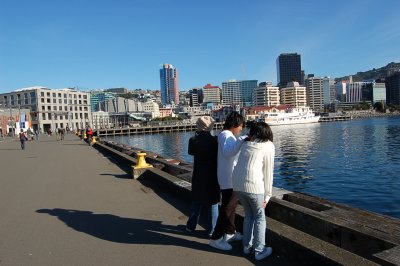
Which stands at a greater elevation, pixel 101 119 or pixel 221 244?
pixel 101 119

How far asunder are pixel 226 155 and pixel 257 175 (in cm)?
57

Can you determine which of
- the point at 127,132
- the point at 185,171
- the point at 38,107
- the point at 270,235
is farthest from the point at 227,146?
the point at 38,107

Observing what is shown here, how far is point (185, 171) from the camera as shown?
11.6 meters

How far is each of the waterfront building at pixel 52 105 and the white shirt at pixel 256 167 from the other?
130010mm

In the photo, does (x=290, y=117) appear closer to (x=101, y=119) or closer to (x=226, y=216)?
(x=101, y=119)

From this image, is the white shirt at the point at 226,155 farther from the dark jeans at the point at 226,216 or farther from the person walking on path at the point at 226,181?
the dark jeans at the point at 226,216

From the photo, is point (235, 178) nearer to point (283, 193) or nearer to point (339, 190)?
point (283, 193)

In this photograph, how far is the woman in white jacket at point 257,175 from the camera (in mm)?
4508

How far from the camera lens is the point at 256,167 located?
14.8ft

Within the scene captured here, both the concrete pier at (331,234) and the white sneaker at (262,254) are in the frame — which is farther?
the white sneaker at (262,254)

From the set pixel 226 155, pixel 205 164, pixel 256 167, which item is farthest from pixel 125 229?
pixel 256 167

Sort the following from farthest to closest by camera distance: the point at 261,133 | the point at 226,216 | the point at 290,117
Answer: the point at 290,117
the point at 226,216
the point at 261,133

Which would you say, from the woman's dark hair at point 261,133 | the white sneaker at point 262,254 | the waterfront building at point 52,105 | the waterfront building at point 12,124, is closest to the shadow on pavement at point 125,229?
the white sneaker at point 262,254

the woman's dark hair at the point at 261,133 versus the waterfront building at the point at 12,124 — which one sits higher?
the waterfront building at the point at 12,124
